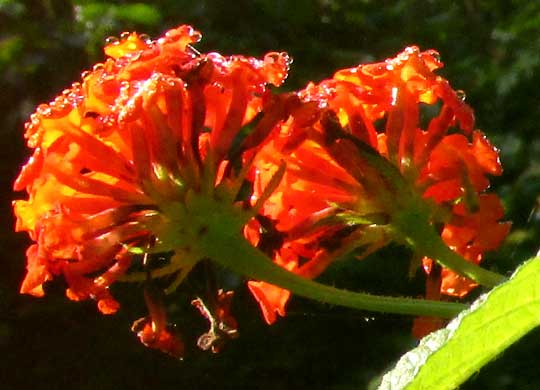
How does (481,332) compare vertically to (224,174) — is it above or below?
above

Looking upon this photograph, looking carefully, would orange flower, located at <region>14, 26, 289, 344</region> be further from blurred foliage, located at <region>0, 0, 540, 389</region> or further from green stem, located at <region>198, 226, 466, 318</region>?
blurred foliage, located at <region>0, 0, 540, 389</region>

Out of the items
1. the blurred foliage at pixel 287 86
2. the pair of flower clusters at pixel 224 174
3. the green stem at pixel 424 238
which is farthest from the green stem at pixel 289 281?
the blurred foliage at pixel 287 86

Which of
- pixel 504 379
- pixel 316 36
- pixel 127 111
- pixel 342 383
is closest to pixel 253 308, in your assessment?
pixel 342 383

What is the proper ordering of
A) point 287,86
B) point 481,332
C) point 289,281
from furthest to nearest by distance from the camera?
point 287,86
point 289,281
point 481,332

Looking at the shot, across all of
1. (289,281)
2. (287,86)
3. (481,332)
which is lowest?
(287,86)

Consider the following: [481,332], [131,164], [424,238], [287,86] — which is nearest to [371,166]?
[424,238]

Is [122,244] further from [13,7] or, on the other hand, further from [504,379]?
[13,7]

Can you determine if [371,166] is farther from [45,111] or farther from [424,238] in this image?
[45,111]
